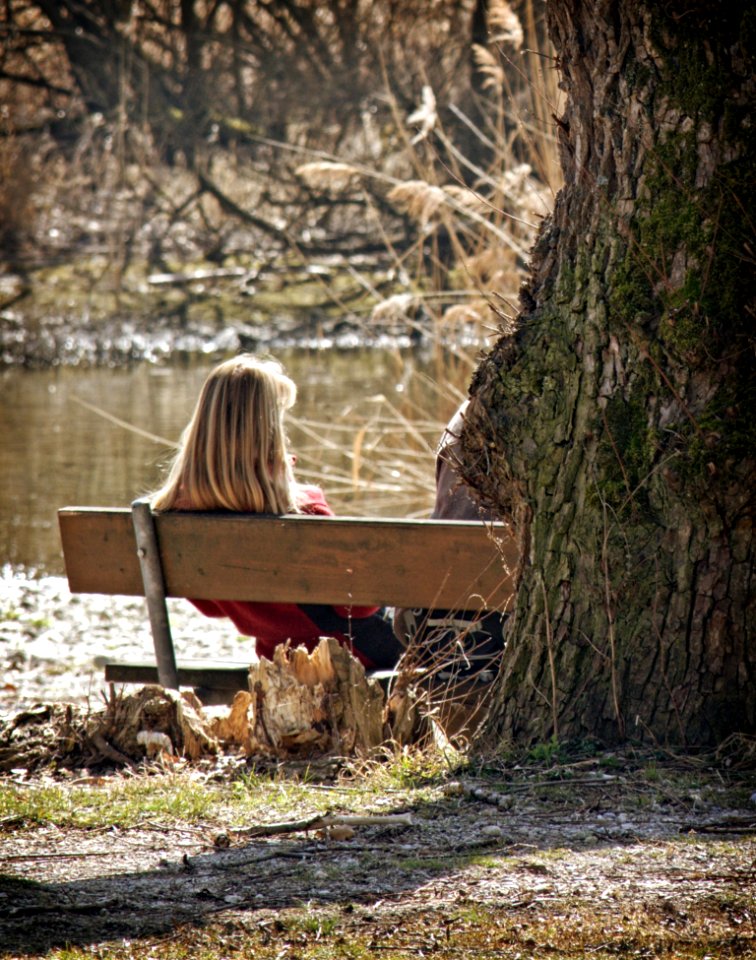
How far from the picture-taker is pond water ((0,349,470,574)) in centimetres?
756

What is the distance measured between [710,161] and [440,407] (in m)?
5.05

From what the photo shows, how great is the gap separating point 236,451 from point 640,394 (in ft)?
4.98

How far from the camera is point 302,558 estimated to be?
401 cm

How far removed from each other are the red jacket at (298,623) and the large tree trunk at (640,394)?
114cm

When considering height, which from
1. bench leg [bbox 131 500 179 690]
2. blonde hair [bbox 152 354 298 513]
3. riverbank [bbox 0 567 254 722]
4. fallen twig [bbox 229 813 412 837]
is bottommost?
riverbank [bbox 0 567 254 722]

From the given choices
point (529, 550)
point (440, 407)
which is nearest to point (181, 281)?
point (440, 407)

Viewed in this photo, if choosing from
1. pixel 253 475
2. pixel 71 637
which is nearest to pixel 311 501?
pixel 253 475

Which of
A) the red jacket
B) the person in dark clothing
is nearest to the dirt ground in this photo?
the person in dark clothing

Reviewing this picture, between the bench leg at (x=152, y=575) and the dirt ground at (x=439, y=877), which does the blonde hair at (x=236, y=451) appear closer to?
the bench leg at (x=152, y=575)

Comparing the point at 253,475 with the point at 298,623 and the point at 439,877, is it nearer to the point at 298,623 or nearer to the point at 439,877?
the point at 298,623

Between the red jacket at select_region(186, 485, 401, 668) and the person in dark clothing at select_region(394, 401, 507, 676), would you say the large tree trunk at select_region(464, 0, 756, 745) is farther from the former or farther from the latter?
the red jacket at select_region(186, 485, 401, 668)

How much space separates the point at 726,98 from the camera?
9.85ft

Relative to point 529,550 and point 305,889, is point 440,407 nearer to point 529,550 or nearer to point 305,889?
point 529,550

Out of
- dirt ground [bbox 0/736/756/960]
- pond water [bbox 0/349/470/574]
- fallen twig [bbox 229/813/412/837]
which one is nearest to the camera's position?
dirt ground [bbox 0/736/756/960]
